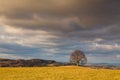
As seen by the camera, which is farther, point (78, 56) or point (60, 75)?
point (78, 56)

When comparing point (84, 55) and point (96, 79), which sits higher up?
point (84, 55)

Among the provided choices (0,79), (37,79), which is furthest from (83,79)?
(0,79)

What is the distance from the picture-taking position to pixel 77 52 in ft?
402

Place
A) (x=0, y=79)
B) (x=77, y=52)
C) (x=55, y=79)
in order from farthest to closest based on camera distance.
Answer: (x=77, y=52)
(x=0, y=79)
(x=55, y=79)

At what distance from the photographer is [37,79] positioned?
33281mm

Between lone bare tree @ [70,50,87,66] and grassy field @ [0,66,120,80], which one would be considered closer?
grassy field @ [0,66,120,80]

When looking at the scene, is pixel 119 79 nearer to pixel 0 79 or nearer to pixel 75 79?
pixel 75 79

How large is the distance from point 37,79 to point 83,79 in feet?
21.6

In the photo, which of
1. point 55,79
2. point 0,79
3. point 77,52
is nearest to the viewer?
point 55,79

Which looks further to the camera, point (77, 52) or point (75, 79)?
point (77, 52)

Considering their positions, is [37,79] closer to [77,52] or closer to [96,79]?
[96,79]

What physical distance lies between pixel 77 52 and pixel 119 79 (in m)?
88.9

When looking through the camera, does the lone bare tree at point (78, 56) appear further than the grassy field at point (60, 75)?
Yes

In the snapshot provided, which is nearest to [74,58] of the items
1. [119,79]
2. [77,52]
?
[77,52]
